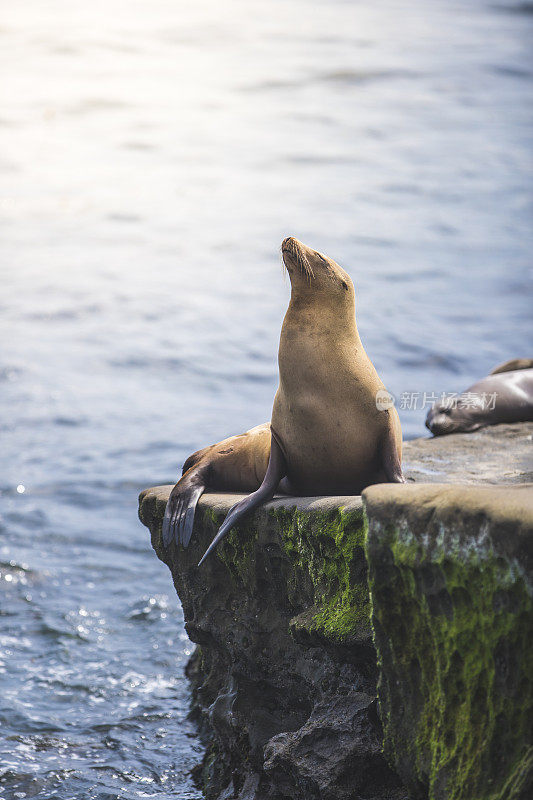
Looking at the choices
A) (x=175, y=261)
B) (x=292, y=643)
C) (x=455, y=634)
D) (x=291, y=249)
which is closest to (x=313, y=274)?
(x=291, y=249)

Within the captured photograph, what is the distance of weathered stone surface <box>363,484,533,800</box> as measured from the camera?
2.53 meters

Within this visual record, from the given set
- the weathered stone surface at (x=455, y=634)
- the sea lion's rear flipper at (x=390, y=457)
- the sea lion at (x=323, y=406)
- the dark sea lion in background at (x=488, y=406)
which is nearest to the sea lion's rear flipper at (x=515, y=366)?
the dark sea lion in background at (x=488, y=406)

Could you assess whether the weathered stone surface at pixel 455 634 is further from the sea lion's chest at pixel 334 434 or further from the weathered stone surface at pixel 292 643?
the sea lion's chest at pixel 334 434

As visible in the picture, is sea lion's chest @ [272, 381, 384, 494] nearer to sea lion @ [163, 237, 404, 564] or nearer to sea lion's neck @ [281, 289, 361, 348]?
sea lion @ [163, 237, 404, 564]

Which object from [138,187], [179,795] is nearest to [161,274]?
[138,187]

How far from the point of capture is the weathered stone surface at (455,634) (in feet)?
8.30

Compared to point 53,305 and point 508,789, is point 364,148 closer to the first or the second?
point 53,305

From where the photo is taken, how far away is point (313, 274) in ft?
13.2

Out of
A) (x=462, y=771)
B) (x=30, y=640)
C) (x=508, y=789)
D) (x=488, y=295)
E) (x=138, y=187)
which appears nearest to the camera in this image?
(x=508, y=789)

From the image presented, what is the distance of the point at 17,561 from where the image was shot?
8.07 metres

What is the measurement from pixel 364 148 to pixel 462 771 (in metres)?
21.4

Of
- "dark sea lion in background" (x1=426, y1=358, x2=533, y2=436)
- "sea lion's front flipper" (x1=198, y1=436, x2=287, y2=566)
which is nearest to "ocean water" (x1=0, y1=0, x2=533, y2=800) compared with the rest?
"dark sea lion in background" (x1=426, y1=358, x2=533, y2=436)

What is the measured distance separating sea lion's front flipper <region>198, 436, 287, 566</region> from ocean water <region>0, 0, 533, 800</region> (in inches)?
59.0

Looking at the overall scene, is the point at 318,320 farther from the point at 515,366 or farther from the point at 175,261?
the point at 175,261
